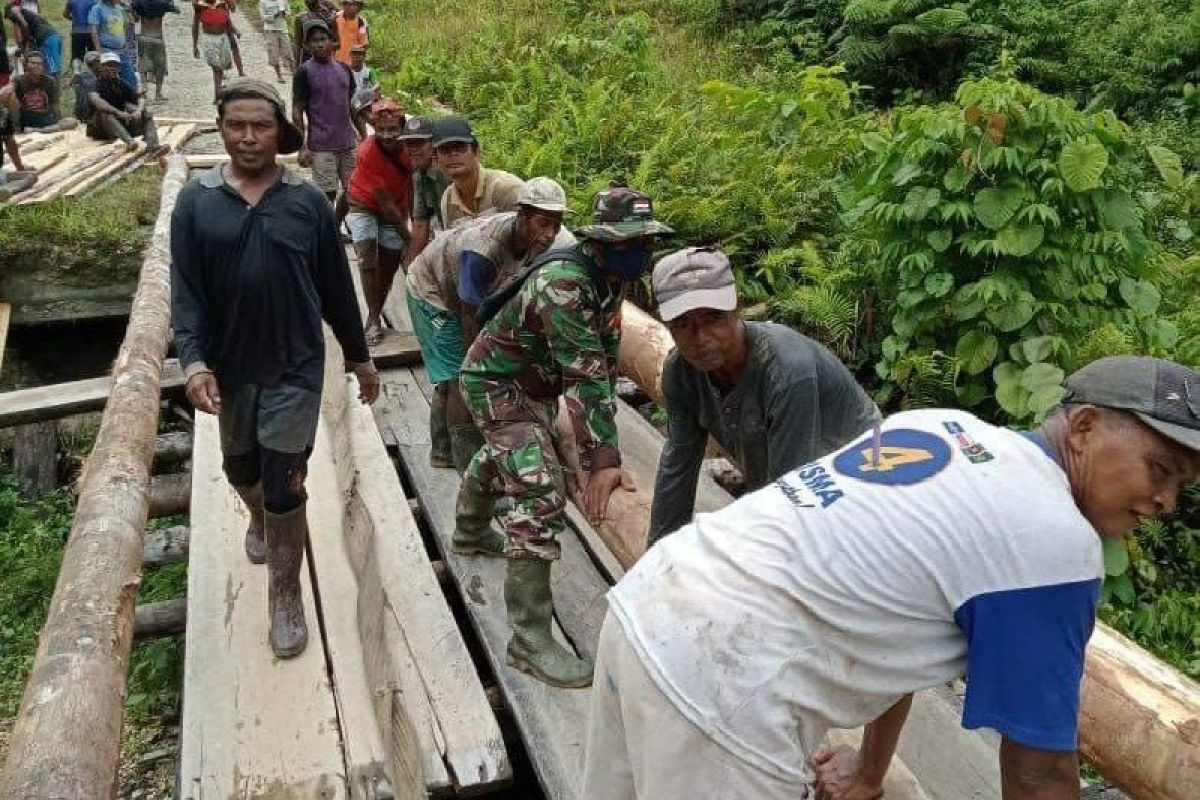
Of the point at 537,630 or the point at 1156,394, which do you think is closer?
the point at 1156,394

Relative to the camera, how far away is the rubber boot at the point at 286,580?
3.80m

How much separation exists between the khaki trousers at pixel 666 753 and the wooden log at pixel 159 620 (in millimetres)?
3785

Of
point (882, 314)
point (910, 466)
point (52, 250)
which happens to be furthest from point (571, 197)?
point (910, 466)

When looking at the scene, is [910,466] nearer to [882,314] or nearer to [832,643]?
[832,643]

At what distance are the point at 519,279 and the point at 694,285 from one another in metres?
1.13

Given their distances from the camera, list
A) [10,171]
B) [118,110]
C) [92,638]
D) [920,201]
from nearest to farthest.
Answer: [92,638], [920,201], [10,171], [118,110]

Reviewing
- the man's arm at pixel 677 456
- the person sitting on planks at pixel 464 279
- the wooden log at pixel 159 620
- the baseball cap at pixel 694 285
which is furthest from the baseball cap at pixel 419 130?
the baseball cap at pixel 694 285

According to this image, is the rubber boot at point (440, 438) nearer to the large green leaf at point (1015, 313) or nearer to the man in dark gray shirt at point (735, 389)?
the man in dark gray shirt at point (735, 389)

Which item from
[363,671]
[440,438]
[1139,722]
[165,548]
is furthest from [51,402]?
[1139,722]

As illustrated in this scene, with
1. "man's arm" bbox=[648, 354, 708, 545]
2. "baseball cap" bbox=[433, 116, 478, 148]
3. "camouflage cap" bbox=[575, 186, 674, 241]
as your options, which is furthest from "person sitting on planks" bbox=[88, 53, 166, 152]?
"man's arm" bbox=[648, 354, 708, 545]

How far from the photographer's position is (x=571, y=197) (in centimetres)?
796

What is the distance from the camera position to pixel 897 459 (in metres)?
1.75

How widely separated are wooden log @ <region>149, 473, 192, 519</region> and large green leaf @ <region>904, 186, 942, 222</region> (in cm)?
435

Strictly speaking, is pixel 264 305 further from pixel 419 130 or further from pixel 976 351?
pixel 976 351
